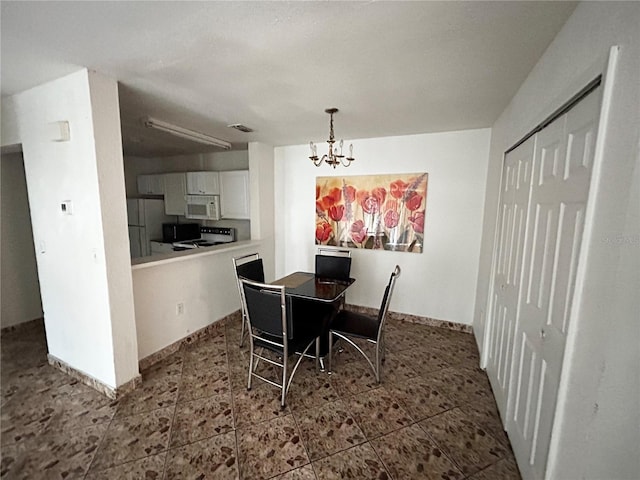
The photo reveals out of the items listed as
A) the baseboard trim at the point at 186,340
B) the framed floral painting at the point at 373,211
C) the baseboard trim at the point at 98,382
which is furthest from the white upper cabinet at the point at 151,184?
the baseboard trim at the point at 98,382

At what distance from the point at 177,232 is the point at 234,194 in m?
1.28

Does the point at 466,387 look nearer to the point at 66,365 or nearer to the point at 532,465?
the point at 532,465

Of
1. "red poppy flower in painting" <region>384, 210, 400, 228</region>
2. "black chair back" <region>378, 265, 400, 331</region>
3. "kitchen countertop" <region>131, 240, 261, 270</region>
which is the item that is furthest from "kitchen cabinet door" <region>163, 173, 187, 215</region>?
"black chair back" <region>378, 265, 400, 331</region>

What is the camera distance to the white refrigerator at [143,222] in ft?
15.4

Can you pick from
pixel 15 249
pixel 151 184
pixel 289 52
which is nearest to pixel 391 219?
pixel 289 52

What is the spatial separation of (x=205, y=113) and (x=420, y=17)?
2.08 m

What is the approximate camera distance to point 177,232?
4594 millimetres

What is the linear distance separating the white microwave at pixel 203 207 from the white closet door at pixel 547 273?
4111 mm

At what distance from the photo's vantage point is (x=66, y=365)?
236 cm

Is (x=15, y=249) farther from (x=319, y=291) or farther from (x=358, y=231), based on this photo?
(x=358, y=231)

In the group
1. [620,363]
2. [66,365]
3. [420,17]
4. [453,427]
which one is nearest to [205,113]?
[420,17]

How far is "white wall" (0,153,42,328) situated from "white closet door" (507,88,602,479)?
4880 millimetres

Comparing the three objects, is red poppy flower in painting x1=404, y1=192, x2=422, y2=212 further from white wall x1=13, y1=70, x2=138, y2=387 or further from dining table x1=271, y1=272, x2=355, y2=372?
white wall x1=13, y1=70, x2=138, y2=387

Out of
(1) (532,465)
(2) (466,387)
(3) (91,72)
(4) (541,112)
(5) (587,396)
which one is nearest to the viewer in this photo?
(5) (587,396)
